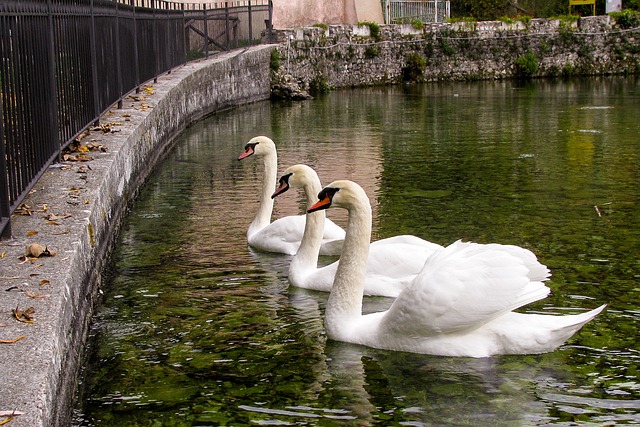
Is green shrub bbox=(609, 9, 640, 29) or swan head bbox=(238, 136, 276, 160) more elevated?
green shrub bbox=(609, 9, 640, 29)

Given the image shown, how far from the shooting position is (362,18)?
125 feet

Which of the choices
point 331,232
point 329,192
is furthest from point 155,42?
point 329,192

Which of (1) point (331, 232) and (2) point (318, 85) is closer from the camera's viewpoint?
(1) point (331, 232)

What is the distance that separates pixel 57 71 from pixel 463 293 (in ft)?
15.7

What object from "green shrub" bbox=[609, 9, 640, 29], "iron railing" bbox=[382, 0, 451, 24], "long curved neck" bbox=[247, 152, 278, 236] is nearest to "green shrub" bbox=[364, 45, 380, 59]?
"iron railing" bbox=[382, 0, 451, 24]

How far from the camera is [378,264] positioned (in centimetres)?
752

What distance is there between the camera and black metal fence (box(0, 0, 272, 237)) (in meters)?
6.74

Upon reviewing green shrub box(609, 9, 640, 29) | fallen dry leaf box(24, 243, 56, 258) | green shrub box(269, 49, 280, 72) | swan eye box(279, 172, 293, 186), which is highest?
green shrub box(609, 9, 640, 29)

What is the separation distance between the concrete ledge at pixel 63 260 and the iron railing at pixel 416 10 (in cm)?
2630

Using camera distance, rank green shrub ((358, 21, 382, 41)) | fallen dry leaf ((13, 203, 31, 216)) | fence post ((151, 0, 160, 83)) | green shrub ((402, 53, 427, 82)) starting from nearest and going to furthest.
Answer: fallen dry leaf ((13, 203, 31, 216))
fence post ((151, 0, 160, 83))
green shrub ((358, 21, 382, 41))
green shrub ((402, 53, 427, 82))

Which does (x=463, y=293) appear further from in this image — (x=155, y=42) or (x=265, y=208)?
(x=155, y=42)

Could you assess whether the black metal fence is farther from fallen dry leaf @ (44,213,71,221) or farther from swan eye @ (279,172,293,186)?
swan eye @ (279,172,293,186)

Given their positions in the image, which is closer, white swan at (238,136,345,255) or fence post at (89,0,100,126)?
white swan at (238,136,345,255)

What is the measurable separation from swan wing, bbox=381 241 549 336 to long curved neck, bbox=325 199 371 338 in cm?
48
